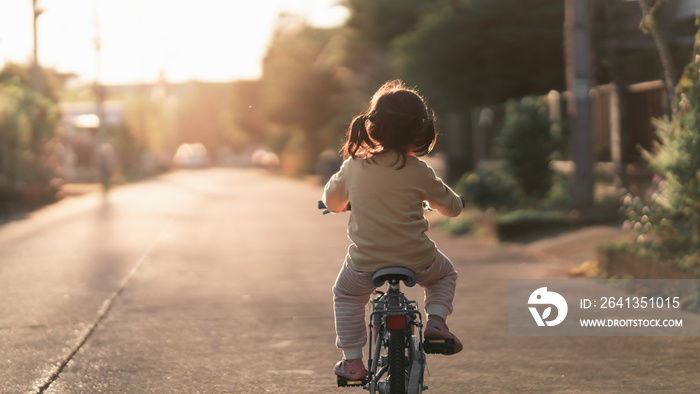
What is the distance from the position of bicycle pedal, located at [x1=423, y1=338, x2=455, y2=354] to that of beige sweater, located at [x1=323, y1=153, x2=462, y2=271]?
1.25ft

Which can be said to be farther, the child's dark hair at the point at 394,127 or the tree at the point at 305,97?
the tree at the point at 305,97

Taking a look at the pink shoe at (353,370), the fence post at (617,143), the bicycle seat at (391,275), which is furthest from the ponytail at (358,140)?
the fence post at (617,143)

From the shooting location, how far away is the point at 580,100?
15.6m

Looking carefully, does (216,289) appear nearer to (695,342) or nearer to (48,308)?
(48,308)

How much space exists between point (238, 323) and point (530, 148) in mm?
10063

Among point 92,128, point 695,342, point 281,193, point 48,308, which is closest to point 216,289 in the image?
point 48,308

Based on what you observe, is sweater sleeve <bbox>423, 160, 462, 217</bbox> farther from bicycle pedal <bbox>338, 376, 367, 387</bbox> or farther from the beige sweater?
bicycle pedal <bbox>338, 376, 367, 387</bbox>

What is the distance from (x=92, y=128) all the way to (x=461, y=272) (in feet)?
154

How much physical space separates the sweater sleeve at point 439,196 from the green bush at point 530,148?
12843mm

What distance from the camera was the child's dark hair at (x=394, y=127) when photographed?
5141 mm

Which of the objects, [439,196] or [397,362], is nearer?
[397,362]

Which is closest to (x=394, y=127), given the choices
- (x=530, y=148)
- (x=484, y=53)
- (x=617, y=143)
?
(x=617, y=143)

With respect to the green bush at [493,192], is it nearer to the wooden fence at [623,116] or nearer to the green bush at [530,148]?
the green bush at [530,148]

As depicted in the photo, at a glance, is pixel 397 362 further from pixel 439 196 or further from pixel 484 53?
pixel 484 53
